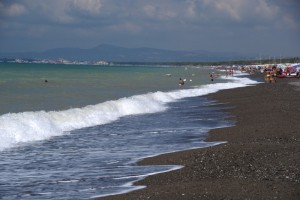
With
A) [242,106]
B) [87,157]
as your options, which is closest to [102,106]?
[242,106]

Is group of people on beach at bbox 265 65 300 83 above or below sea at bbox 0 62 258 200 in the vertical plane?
below

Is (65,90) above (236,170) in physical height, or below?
below

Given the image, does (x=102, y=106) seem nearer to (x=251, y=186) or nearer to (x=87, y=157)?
(x=87, y=157)

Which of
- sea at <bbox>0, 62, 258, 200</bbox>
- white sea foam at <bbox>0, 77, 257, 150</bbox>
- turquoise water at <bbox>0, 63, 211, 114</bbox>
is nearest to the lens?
sea at <bbox>0, 62, 258, 200</bbox>

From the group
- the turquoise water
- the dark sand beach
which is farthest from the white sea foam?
the dark sand beach

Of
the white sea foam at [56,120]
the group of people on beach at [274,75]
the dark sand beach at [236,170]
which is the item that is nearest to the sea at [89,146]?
the white sea foam at [56,120]

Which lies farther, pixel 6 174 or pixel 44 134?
pixel 44 134

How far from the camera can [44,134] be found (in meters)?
19.0

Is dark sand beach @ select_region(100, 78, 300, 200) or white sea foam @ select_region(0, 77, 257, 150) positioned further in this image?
white sea foam @ select_region(0, 77, 257, 150)

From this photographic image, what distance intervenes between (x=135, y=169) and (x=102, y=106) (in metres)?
16.3

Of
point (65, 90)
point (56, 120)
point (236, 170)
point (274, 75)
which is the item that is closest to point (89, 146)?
point (236, 170)

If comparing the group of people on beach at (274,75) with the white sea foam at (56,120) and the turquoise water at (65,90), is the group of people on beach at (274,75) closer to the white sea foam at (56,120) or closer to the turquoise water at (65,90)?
the turquoise water at (65,90)

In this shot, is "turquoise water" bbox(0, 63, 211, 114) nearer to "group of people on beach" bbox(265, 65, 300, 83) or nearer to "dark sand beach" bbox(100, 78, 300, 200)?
"group of people on beach" bbox(265, 65, 300, 83)

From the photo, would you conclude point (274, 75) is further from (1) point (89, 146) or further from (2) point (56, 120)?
(1) point (89, 146)
